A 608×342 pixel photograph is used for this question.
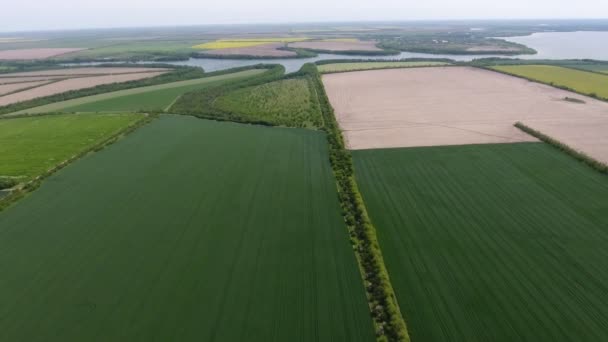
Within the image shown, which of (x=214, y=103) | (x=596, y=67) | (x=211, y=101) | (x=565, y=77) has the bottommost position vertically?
(x=565, y=77)

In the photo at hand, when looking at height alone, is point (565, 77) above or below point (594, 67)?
below

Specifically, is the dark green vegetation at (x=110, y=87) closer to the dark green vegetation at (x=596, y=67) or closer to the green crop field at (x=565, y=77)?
the green crop field at (x=565, y=77)

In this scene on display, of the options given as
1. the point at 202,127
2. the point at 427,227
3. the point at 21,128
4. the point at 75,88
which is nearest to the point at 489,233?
the point at 427,227

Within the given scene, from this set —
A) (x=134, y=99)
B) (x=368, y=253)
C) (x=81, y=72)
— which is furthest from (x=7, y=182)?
(x=81, y=72)

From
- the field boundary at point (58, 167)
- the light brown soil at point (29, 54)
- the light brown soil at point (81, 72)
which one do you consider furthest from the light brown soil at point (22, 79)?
the light brown soil at point (29, 54)

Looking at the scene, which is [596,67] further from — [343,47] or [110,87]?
[110,87]

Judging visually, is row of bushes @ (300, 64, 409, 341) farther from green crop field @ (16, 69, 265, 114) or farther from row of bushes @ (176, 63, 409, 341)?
green crop field @ (16, 69, 265, 114)
